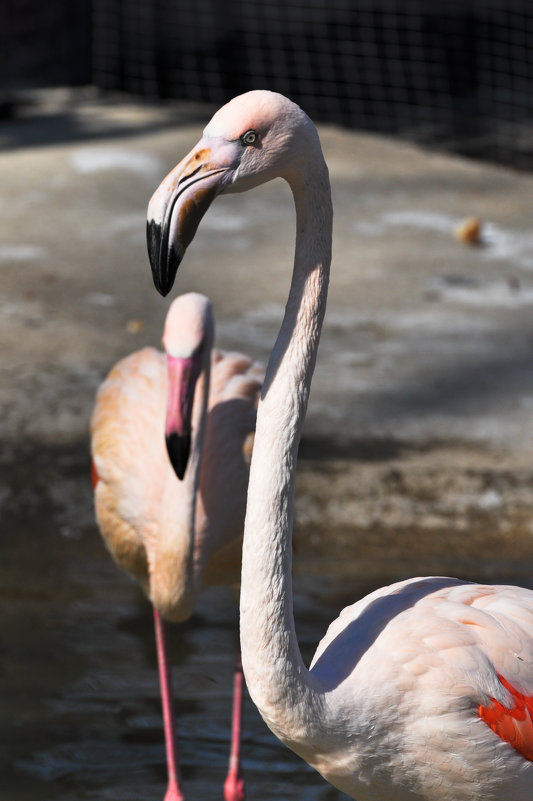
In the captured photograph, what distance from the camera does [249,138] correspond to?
209 centimetres

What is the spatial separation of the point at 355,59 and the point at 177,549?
27.9ft

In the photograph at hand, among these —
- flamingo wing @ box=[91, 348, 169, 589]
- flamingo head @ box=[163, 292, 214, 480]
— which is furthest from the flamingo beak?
flamingo wing @ box=[91, 348, 169, 589]

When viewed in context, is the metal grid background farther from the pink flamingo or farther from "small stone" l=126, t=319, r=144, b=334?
the pink flamingo

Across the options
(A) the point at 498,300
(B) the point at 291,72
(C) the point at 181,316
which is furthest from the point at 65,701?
(B) the point at 291,72

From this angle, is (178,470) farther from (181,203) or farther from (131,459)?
(181,203)

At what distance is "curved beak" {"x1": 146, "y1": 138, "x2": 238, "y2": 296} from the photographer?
6.41 ft

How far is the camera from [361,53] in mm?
10898

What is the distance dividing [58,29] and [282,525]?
825cm

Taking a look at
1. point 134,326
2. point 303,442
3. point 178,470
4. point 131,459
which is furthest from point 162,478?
point 134,326

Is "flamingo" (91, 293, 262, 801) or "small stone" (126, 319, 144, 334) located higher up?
"flamingo" (91, 293, 262, 801)

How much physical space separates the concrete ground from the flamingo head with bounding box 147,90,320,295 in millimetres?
2335

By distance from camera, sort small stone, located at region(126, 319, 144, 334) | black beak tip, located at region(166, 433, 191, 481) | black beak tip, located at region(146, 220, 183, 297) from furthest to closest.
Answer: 1. small stone, located at region(126, 319, 144, 334)
2. black beak tip, located at region(166, 433, 191, 481)
3. black beak tip, located at region(146, 220, 183, 297)

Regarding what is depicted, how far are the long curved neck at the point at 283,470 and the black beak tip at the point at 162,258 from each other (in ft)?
1.08

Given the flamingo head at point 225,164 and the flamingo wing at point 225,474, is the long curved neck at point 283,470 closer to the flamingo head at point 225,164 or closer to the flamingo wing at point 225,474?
the flamingo head at point 225,164
